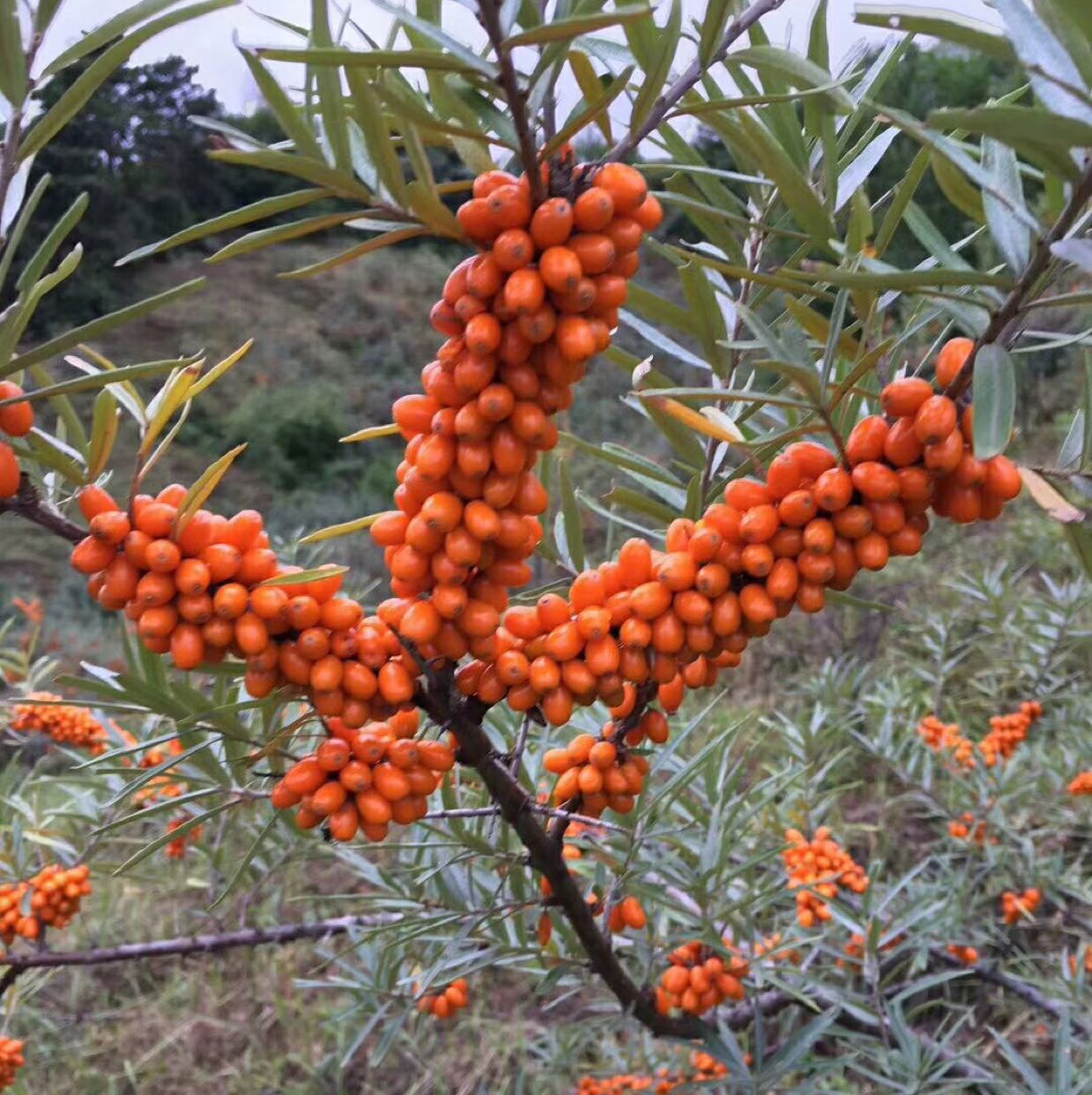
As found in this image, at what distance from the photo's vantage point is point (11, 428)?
0.44m

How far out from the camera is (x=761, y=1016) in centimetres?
89

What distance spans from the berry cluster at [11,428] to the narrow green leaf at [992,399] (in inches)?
16.9

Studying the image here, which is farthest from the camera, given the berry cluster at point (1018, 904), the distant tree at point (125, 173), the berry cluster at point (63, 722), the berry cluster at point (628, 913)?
the distant tree at point (125, 173)

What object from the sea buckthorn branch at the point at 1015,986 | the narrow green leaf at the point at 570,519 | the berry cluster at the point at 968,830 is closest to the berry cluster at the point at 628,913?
the narrow green leaf at the point at 570,519

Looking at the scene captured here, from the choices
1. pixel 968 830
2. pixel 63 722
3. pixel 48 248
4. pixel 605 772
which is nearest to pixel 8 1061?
pixel 63 722

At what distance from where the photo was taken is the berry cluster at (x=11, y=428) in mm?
432

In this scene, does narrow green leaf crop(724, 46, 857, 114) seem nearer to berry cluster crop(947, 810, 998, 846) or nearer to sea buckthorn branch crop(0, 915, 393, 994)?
sea buckthorn branch crop(0, 915, 393, 994)

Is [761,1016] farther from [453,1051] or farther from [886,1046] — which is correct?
[453,1051]

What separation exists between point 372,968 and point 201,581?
78 cm

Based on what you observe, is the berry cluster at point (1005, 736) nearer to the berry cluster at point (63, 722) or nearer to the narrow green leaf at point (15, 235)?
the berry cluster at point (63, 722)

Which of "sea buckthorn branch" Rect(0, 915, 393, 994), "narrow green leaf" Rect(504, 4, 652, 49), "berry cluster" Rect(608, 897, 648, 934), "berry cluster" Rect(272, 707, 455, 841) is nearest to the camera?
"narrow green leaf" Rect(504, 4, 652, 49)

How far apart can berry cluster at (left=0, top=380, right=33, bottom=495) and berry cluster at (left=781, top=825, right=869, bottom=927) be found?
86 cm

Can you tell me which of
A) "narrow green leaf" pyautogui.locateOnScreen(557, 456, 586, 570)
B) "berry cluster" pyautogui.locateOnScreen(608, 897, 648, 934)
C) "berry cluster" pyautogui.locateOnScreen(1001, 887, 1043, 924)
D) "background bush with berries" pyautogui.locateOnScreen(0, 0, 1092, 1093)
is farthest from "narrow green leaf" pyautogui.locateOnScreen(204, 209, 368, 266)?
"berry cluster" pyautogui.locateOnScreen(1001, 887, 1043, 924)

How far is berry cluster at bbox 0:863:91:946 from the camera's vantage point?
981 millimetres
